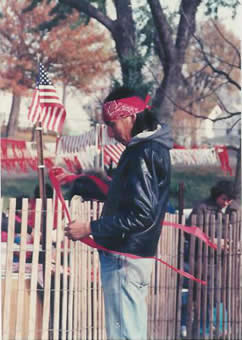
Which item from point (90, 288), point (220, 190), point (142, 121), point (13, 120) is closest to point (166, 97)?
point (220, 190)

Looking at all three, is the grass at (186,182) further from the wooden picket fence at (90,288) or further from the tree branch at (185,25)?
the wooden picket fence at (90,288)

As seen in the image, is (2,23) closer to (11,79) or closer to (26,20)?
(26,20)

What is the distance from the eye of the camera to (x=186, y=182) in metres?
8.77

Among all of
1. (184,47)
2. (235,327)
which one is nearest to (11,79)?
(184,47)

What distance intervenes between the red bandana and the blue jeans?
65 centimetres

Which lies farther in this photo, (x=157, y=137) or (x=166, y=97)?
(x=166, y=97)

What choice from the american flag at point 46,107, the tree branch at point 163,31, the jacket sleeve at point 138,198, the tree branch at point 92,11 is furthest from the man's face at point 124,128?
the tree branch at point 92,11

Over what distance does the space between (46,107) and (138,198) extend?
1.67 m

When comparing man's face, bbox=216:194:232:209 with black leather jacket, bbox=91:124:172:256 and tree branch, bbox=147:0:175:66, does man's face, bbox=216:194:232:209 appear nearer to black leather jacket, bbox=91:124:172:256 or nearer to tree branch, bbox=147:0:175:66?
tree branch, bbox=147:0:175:66

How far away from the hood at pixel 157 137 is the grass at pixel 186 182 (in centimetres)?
405

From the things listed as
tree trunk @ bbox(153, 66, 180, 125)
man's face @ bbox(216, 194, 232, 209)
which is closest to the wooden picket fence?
man's face @ bbox(216, 194, 232, 209)

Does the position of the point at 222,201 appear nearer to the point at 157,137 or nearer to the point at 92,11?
the point at 92,11

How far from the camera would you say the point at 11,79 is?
7566 mm

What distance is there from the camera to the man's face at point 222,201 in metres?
6.68
